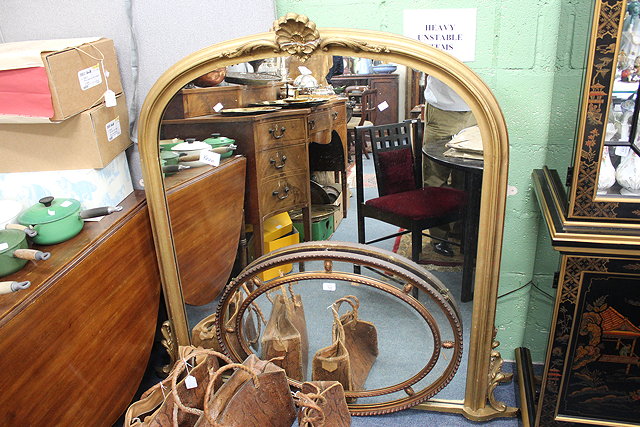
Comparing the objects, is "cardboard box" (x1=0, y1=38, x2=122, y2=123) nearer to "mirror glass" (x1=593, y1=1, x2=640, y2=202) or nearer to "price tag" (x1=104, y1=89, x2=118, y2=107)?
"price tag" (x1=104, y1=89, x2=118, y2=107)

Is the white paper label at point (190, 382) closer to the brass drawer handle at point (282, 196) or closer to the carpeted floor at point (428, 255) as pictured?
the brass drawer handle at point (282, 196)

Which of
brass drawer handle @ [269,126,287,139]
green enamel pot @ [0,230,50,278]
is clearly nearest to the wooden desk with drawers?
brass drawer handle @ [269,126,287,139]

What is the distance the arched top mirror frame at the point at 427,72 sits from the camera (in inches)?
42.8

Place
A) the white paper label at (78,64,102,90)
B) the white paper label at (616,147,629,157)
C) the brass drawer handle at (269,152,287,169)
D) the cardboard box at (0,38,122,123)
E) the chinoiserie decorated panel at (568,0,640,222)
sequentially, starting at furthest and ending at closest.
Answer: the brass drawer handle at (269,152,287,169), the white paper label at (78,64,102,90), the cardboard box at (0,38,122,123), the white paper label at (616,147,629,157), the chinoiserie decorated panel at (568,0,640,222)

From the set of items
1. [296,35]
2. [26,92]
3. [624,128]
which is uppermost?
[296,35]

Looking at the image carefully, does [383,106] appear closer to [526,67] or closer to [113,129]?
[526,67]

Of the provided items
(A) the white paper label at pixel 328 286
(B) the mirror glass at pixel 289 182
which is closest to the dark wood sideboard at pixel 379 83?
(B) the mirror glass at pixel 289 182

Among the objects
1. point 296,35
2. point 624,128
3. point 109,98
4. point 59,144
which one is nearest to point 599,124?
point 624,128

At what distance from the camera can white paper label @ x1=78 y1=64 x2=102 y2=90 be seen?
4.10 ft

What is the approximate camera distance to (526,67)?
121 centimetres

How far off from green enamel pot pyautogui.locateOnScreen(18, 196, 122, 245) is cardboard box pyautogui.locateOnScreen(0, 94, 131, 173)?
117 millimetres

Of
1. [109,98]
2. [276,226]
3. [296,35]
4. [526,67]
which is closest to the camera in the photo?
[296,35]

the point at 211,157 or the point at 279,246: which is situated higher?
the point at 211,157

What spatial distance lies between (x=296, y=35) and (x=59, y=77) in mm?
596
